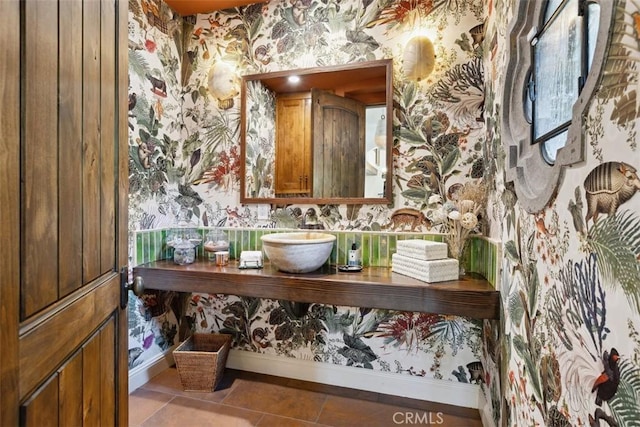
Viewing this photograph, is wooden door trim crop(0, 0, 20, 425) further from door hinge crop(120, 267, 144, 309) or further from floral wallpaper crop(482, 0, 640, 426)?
floral wallpaper crop(482, 0, 640, 426)

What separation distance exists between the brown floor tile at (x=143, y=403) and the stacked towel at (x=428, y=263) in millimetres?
1625

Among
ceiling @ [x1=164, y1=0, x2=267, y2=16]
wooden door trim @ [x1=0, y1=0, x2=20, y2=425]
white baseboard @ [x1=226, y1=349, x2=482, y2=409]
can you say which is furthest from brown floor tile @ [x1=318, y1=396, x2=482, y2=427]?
ceiling @ [x1=164, y1=0, x2=267, y2=16]

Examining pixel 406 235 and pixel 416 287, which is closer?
pixel 416 287

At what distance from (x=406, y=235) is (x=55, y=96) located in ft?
5.70

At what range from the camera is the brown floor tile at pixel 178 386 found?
1998 mm

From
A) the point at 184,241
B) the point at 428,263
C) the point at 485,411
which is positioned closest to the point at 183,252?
the point at 184,241

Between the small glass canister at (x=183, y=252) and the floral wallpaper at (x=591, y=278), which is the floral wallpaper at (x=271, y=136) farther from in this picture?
the floral wallpaper at (x=591, y=278)

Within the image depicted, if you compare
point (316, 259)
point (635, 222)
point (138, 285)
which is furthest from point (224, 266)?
point (635, 222)

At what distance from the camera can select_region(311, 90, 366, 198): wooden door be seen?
2.05m

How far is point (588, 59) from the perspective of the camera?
746 millimetres

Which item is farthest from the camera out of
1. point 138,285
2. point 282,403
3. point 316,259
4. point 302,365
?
point 302,365

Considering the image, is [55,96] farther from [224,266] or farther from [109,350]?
[224,266]

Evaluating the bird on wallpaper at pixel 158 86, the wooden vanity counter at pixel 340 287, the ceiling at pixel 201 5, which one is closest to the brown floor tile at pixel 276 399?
the wooden vanity counter at pixel 340 287

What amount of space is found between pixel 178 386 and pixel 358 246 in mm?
1480
